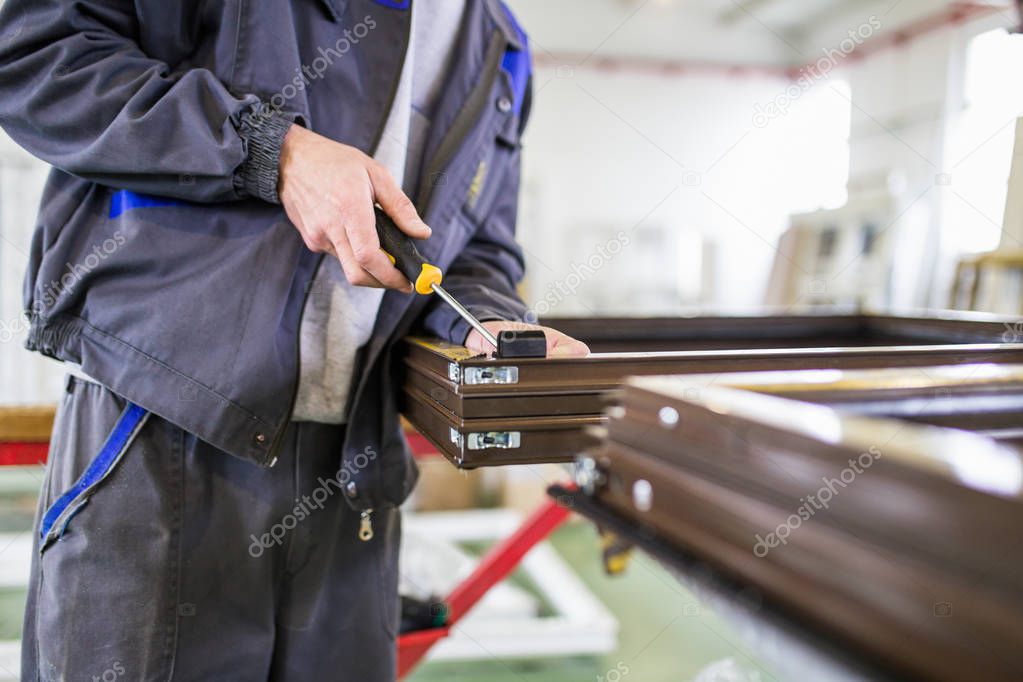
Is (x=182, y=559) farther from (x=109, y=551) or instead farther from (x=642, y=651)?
(x=642, y=651)

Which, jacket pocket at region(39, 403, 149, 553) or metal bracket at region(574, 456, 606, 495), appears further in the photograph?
jacket pocket at region(39, 403, 149, 553)

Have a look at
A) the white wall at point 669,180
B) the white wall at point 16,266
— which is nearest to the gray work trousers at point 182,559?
the white wall at point 16,266

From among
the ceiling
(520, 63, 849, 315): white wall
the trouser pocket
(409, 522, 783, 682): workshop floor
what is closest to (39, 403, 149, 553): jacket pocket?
the trouser pocket

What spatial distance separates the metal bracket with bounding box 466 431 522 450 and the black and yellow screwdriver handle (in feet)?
0.58

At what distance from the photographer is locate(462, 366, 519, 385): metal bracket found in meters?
0.62

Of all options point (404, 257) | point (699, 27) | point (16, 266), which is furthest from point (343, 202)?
point (699, 27)

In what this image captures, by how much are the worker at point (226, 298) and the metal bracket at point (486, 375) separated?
12 cm

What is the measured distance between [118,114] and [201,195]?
0.11m

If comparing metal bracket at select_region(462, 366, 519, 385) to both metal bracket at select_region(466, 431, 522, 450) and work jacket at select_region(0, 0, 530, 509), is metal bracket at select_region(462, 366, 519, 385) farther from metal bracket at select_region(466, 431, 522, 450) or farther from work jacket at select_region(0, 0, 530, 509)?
work jacket at select_region(0, 0, 530, 509)

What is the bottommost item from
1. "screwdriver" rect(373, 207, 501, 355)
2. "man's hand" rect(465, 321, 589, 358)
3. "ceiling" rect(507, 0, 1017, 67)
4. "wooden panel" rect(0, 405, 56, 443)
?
"wooden panel" rect(0, 405, 56, 443)

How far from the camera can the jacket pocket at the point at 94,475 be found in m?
0.77

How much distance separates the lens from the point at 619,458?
48 centimetres

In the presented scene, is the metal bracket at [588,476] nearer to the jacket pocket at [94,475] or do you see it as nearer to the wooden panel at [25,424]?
the jacket pocket at [94,475]

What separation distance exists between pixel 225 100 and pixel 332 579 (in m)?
0.61
